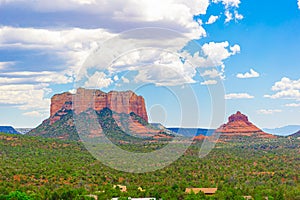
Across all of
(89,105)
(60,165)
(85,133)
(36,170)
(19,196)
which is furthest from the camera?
(89,105)

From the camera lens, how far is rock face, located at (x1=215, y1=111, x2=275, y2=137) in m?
140

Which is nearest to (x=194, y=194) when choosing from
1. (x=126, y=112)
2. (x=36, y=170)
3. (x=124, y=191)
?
(x=124, y=191)

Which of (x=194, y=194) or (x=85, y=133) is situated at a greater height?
(x=85, y=133)

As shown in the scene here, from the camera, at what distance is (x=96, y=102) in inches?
4835

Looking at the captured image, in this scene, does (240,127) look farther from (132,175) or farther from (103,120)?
(132,175)

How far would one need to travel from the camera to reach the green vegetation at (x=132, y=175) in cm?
4856

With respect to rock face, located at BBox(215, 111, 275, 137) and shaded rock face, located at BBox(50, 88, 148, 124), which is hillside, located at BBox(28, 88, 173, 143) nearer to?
shaded rock face, located at BBox(50, 88, 148, 124)

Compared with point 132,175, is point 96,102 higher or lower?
higher

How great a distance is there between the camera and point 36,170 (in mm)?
59719

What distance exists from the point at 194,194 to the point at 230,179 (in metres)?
16.1

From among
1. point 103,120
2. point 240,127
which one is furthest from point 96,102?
point 240,127

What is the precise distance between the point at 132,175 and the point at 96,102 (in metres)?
58.6

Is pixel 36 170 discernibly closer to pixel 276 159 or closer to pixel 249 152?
pixel 276 159

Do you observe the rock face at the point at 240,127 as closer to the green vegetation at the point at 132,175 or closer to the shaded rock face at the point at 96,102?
the shaded rock face at the point at 96,102
